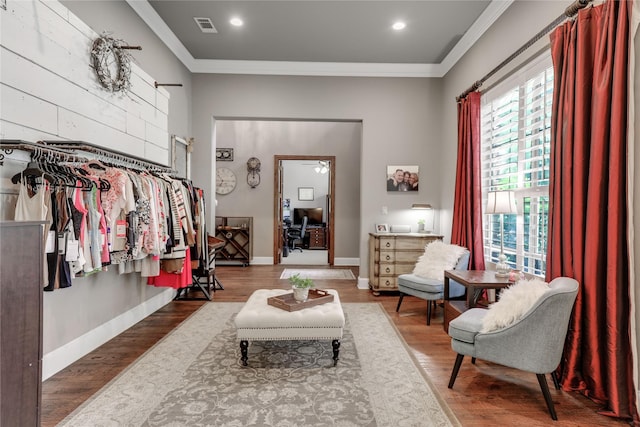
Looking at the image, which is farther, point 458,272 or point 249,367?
point 458,272

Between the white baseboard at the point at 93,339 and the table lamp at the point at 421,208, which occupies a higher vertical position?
the table lamp at the point at 421,208

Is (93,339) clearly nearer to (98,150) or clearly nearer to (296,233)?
(98,150)

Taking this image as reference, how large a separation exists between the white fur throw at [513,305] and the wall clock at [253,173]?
19.1 feet

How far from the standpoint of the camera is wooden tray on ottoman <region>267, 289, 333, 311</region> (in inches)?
100.0

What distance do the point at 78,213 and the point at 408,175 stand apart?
403cm

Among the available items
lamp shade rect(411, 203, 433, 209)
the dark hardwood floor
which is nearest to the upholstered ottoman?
the dark hardwood floor

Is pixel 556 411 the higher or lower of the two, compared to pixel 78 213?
lower

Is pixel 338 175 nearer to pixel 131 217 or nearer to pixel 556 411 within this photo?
pixel 131 217

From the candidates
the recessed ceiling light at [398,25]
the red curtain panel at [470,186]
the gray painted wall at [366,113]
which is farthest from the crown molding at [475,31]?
the recessed ceiling light at [398,25]

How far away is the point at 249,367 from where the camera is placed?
8.14 ft

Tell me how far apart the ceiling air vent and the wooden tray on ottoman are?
3.13 meters

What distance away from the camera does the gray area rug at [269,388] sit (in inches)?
74.7

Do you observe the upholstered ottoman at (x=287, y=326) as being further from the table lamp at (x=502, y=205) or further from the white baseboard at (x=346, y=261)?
the white baseboard at (x=346, y=261)

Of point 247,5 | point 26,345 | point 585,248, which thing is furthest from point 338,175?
point 26,345
